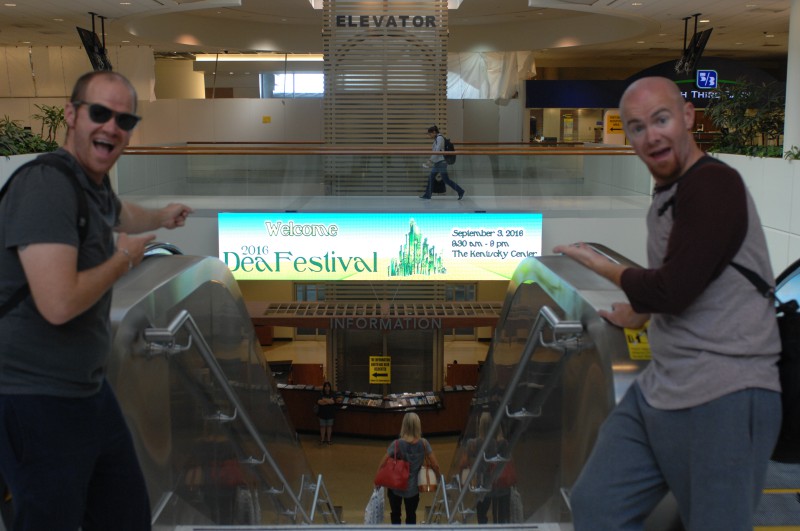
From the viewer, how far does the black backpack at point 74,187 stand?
1821 mm

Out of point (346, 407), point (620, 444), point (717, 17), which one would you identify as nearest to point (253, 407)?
point (620, 444)

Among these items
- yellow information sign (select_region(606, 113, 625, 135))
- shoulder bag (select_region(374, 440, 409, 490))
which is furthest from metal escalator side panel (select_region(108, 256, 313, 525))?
yellow information sign (select_region(606, 113, 625, 135))

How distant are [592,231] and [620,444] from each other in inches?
406

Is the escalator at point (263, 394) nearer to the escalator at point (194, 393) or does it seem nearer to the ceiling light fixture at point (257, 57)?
the escalator at point (194, 393)

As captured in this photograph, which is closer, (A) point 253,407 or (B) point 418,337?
(A) point 253,407

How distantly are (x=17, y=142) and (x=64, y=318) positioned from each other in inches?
340

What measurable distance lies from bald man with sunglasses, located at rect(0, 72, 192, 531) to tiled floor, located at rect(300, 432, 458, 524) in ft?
27.5

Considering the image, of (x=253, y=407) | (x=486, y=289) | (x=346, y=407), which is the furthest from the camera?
(x=486, y=289)

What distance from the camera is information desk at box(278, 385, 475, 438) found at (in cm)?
1384

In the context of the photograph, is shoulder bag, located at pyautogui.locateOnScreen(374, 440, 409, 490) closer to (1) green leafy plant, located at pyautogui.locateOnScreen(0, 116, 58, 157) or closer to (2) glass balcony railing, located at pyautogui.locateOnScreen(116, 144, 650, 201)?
(1) green leafy plant, located at pyautogui.locateOnScreen(0, 116, 58, 157)

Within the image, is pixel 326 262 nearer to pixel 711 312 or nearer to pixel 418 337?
pixel 418 337

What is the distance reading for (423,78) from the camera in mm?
15164

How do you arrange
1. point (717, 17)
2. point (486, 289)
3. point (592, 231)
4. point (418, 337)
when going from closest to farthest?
point (592, 231), point (717, 17), point (418, 337), point (486, 289)

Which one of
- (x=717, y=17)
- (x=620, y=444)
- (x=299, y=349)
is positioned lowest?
(x=299, y=349)
